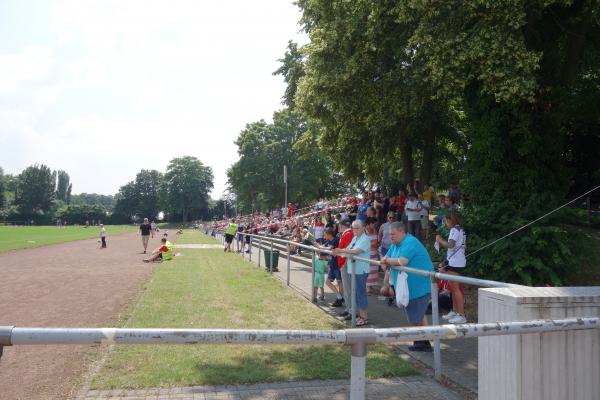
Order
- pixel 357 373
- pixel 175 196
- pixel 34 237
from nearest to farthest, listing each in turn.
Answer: pixel 357 373
pixel 34 237
pixel 175 196

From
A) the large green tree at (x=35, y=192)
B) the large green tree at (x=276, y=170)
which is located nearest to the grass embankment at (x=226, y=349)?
the large green tree at (x=276, y=170)

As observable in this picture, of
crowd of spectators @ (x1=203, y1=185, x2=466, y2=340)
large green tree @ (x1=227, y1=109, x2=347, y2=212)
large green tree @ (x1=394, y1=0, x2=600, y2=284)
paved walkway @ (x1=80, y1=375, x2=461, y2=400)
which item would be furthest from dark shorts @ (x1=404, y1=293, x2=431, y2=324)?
large green tree @ (x1=227, y1=109, x2=347, y2=212)

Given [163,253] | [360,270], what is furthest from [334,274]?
[163,253]

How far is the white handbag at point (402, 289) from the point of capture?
642cm

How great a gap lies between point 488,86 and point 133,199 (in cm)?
13023

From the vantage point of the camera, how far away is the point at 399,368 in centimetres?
595

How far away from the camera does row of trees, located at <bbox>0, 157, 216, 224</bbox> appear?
396ft

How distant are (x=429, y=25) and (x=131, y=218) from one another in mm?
128693

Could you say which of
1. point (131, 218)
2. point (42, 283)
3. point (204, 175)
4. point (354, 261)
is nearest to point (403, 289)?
point (354, 261)

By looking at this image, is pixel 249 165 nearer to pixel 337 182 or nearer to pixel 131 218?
pixel 337 182

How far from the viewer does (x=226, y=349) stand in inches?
271

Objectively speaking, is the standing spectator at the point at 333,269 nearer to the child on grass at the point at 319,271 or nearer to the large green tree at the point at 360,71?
the child on grass at the point at 319,271

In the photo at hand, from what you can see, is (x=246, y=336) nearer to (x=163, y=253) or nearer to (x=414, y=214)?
(x=414, y=214)

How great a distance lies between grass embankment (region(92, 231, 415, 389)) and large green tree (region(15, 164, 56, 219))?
130102 mm
